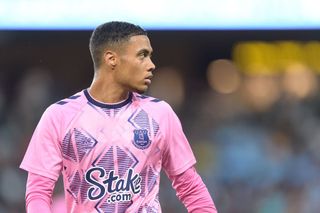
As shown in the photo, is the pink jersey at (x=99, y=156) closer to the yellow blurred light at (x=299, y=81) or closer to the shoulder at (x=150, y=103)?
the shoulder at (x=150, y=103)

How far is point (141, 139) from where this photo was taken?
493 cm

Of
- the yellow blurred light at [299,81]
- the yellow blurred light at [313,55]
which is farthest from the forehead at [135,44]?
the yellow blurred light at [299,81]

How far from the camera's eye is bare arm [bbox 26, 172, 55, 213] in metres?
4.81

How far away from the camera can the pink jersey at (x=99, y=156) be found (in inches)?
192

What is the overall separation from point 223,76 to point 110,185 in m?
7.06

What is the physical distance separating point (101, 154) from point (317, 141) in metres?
7.19

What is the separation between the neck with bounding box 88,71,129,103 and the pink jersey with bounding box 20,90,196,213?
7 centimetres

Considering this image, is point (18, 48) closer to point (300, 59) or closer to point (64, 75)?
point (64, 75)

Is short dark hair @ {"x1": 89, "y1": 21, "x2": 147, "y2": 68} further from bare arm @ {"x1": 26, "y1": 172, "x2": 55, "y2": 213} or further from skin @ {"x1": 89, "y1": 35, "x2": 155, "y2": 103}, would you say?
bare arm @ {"x1": 26, "y1": 172, "x2": 55, "y2": 213}

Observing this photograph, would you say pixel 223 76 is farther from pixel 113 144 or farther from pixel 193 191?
pixel 113 144

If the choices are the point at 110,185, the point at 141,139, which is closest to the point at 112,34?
the point at 141,139

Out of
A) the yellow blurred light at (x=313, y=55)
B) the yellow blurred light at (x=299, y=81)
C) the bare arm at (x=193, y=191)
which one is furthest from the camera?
the yellow blurred light at (x=299, y=81)

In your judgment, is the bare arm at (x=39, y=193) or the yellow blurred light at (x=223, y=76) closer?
the bare arm at (x=39, y=193)

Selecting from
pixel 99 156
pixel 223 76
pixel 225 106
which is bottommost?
pixel 225 106
